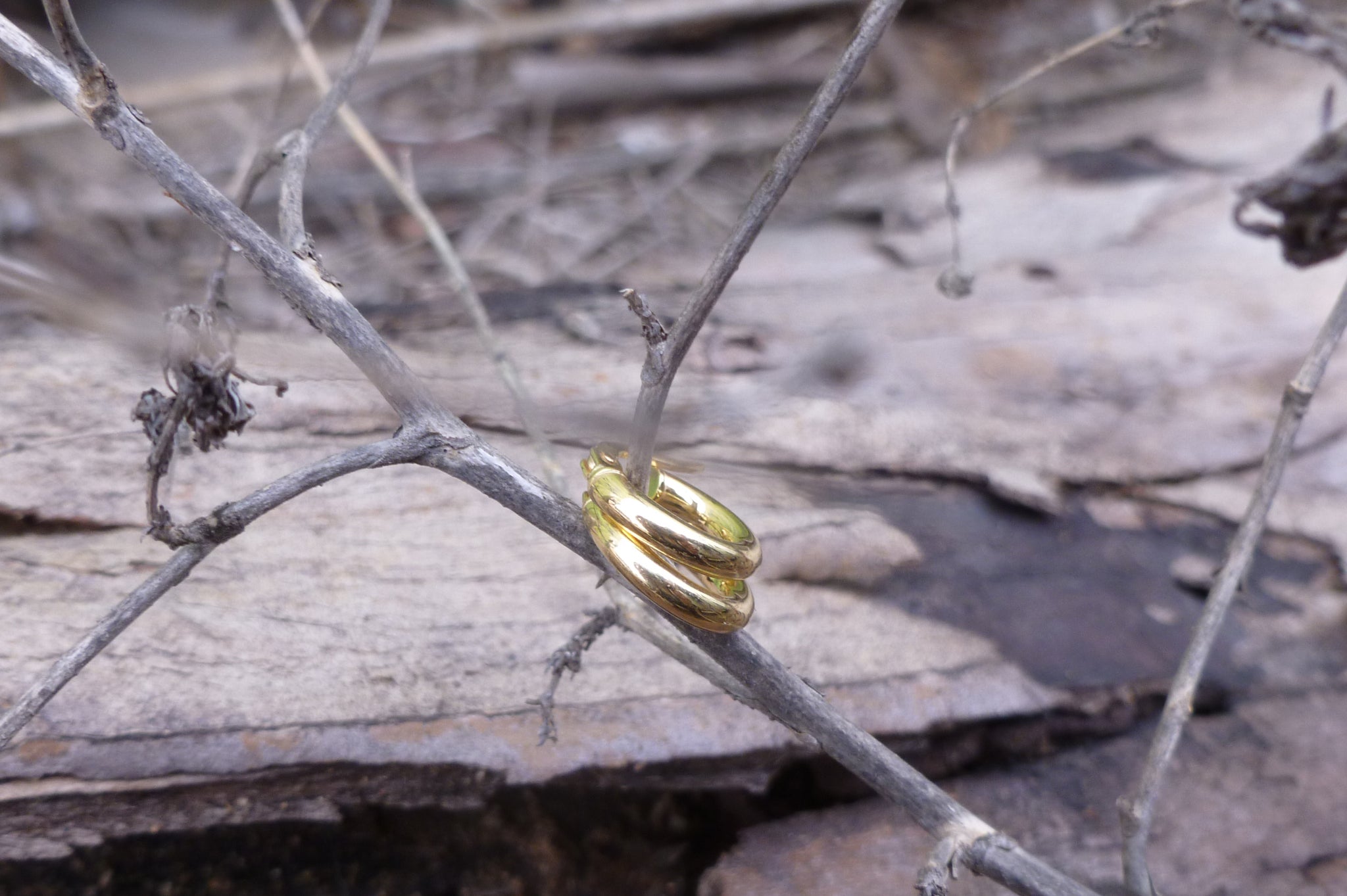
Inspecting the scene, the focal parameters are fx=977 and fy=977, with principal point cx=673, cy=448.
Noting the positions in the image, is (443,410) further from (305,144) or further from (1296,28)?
(1296,28)

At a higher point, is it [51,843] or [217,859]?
[51,843]

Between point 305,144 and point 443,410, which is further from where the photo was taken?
point 305,144

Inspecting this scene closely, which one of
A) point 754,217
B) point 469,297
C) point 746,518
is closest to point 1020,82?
point 754,217

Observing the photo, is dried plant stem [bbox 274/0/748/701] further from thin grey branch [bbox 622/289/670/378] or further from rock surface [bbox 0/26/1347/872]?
thin grey branch [bbox 622/289/670/378]

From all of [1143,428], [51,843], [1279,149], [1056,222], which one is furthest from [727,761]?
[1279,149]

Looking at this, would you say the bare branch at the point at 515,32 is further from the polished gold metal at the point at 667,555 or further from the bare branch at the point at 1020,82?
the polished gold metal at the point at 667,555

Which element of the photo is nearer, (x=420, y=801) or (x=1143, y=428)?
(x=420, y=801)

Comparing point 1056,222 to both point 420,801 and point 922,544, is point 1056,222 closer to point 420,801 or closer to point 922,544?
point 922,544
